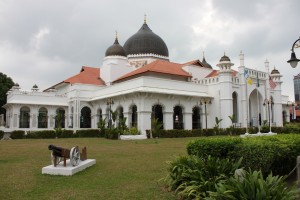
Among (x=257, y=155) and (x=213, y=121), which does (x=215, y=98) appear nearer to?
(x=213, y=121)

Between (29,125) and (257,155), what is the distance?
30418 millimetres

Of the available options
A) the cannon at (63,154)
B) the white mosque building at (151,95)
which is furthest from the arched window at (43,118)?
the cannon at (63,154)

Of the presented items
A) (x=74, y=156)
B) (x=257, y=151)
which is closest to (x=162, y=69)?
(x=74, y=156)

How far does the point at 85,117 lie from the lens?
111 feet

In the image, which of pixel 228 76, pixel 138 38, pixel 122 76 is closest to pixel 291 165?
pixel 228 76

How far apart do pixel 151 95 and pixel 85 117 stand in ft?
36.2

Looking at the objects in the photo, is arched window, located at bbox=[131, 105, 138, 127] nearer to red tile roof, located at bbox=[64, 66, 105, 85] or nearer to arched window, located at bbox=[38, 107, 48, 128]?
red tile roof, located at bbox=[64, 66, 105, 85]

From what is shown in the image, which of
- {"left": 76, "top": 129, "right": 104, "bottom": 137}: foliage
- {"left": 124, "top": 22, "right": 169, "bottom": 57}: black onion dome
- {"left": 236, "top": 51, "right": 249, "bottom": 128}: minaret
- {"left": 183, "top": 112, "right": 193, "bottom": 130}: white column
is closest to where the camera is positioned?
{"left": 76, "top": 129, "right": 104, "bottom": 137}: foliage

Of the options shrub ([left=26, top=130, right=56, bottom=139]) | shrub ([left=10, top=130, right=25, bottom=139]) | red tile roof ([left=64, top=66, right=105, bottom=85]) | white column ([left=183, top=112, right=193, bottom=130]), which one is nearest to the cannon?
shrub ([left=26, top=130, right=56, bottom=139])

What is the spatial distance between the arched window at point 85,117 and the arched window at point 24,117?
5883 mm

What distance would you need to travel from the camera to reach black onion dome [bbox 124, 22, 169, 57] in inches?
1443

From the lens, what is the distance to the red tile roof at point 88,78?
34.8 metres

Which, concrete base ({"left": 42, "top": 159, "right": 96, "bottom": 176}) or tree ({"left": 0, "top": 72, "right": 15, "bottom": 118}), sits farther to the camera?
tree ({"left": 0, "top": 72, "right": 15, "bottom": 118})

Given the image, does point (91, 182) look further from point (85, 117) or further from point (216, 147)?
point (85, 117)
